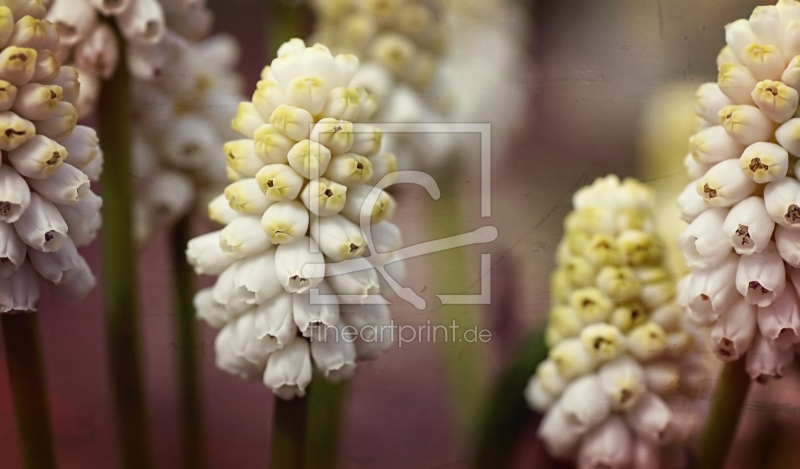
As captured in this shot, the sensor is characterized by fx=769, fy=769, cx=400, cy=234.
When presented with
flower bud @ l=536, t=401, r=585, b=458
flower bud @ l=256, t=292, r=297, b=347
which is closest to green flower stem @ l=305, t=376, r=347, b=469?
flower bud @ l=256, t=292, r=297, b=347

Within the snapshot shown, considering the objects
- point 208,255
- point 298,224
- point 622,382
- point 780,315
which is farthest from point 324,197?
point 780,315

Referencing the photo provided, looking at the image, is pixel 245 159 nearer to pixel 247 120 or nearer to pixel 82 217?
pixel 247 120

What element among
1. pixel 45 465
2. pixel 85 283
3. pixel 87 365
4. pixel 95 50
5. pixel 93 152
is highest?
pixel 95 50

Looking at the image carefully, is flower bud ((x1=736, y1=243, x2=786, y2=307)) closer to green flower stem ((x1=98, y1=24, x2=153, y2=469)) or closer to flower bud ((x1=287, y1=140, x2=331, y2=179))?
flower bud ((x1=287, y1=140, x2=331, y2=179))

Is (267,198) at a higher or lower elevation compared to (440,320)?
higher

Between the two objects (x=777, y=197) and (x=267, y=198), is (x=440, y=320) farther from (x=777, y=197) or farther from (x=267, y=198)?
(x=777, y=197)

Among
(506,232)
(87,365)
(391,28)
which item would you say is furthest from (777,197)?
(87,365)
